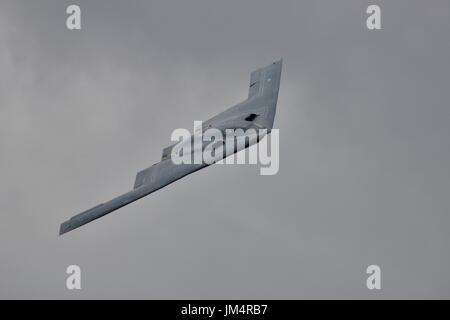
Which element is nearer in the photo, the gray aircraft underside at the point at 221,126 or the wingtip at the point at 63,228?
the wingtip at the point at 63,228

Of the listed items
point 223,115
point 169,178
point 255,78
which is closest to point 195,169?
point 169,178

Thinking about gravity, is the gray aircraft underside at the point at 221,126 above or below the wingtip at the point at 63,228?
above

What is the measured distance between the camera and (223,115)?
69375mm

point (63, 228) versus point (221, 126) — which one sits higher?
point (221, 126)

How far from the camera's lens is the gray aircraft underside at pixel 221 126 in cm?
5922

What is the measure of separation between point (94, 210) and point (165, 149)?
839 cm

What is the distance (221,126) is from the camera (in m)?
65.8

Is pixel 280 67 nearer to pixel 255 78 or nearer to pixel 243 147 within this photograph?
pixel 255 78

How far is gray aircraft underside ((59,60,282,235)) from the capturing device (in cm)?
5922

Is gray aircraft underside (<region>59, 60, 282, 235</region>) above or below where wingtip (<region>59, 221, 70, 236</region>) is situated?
above

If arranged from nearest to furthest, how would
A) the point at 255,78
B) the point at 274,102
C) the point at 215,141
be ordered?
1. the point at 215,141
2. the point at 274,102
3. the point at 255,78

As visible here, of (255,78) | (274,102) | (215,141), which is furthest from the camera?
(255,78)
